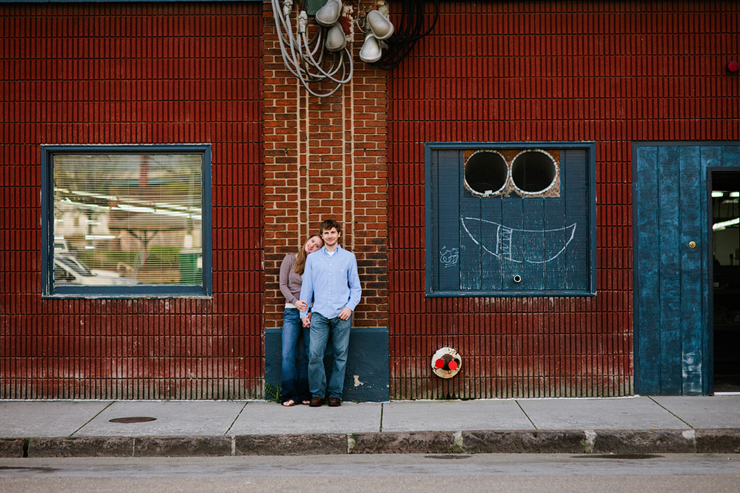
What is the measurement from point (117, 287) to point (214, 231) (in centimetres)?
130

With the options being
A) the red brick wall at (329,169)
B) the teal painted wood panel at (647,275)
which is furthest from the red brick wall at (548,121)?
the red brick wall at (329,169)

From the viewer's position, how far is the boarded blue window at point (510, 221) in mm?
8250

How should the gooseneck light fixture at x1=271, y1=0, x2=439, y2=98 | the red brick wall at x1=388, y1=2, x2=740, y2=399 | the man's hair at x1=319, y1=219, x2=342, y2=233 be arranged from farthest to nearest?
the red brick wall at x1=388, y1=2, x2=740, y2=399
the gooseneck light fixture at x1=271, y1=0, x2=439, y2=98
the man's hair at x1=319, y1=219, x2=342, y2=233

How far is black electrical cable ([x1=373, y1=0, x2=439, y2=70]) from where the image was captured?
793cm

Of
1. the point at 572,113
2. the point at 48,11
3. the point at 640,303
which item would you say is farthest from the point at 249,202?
the point at 640,303

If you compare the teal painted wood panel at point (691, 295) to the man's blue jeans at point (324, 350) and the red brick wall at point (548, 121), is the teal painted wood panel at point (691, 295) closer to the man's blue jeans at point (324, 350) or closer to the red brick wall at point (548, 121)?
the red brick wall at point (548, 121)

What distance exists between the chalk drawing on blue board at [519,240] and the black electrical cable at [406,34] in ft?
6.32

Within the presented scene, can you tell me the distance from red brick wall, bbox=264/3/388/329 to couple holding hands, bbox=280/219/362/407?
0.27 m

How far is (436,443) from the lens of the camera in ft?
21.4

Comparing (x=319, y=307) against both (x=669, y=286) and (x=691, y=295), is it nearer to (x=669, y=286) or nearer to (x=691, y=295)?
(x=669, y=286)

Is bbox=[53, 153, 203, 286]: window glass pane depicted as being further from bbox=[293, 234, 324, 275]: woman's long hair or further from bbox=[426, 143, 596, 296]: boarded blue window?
bbox=[426, 143, 596, 296]: boarded blue window

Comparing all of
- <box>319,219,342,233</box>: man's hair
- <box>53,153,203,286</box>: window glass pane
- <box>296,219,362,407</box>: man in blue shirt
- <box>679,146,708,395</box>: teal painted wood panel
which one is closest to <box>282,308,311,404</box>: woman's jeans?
<box>296,219,362,407</box>: man in blue shirt

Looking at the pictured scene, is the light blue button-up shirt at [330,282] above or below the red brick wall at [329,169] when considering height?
below

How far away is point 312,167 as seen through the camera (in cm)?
805
